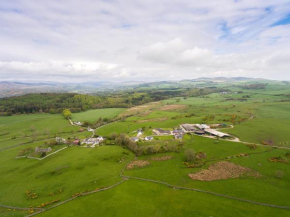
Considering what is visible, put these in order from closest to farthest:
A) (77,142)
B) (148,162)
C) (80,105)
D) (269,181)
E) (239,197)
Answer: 1. (239,197)
2. (269,181)
3. (148,162)
4. (77,142)
5. (80,105)

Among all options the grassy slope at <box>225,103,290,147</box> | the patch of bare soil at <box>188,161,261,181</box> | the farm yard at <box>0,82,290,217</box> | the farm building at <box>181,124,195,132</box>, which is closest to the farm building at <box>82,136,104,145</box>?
Answer: the farm yard at <box>0,82,290,217</box>

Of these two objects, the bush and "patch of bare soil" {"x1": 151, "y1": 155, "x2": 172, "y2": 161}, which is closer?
the bush

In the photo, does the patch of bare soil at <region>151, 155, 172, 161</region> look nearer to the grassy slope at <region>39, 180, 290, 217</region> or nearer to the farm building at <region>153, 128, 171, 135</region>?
the grassy slope at <region>39, 180, 290, 217</region>

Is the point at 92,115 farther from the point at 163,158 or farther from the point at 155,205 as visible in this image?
the point at 155,205

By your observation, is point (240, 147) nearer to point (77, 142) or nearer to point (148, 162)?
point (148, 162)

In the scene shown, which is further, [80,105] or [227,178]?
[80,105]

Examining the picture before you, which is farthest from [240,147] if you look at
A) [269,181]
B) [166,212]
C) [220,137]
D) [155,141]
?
[166,212]

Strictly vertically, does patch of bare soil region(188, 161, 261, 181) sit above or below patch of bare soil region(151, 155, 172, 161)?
above

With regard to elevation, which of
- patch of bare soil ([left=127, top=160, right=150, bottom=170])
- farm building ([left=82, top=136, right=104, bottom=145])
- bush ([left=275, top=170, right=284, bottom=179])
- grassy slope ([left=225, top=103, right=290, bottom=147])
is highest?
grassy slope ([left=225, top=103, right=290, bottom=147])
